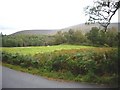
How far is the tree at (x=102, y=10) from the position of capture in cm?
283

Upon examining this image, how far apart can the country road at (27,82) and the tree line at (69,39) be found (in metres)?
0.33

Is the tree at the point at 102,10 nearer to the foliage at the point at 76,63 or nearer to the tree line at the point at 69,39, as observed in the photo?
the tree line at the point at 69,39

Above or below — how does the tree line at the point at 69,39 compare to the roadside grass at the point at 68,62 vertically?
above

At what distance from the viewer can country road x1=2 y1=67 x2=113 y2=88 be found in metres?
2.72

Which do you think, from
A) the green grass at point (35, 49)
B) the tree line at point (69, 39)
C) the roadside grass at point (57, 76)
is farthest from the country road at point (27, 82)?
the tree line at point (69, 39)

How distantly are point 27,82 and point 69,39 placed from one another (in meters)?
0.68

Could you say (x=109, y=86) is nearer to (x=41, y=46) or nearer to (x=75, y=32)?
(x=75, y=32)

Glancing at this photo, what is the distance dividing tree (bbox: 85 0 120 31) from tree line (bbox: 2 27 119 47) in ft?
0.40

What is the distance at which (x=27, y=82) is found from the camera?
9.05 feet

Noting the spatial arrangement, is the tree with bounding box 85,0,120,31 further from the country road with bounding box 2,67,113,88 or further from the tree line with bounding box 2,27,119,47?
the country road with bounding box 2,67,113,88

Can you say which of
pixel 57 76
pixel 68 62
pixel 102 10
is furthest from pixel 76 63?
pixel 102 10

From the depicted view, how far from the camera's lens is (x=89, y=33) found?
2.79m

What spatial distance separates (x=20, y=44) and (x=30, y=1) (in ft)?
1.66

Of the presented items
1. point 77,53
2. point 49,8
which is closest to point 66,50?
point 77,53
